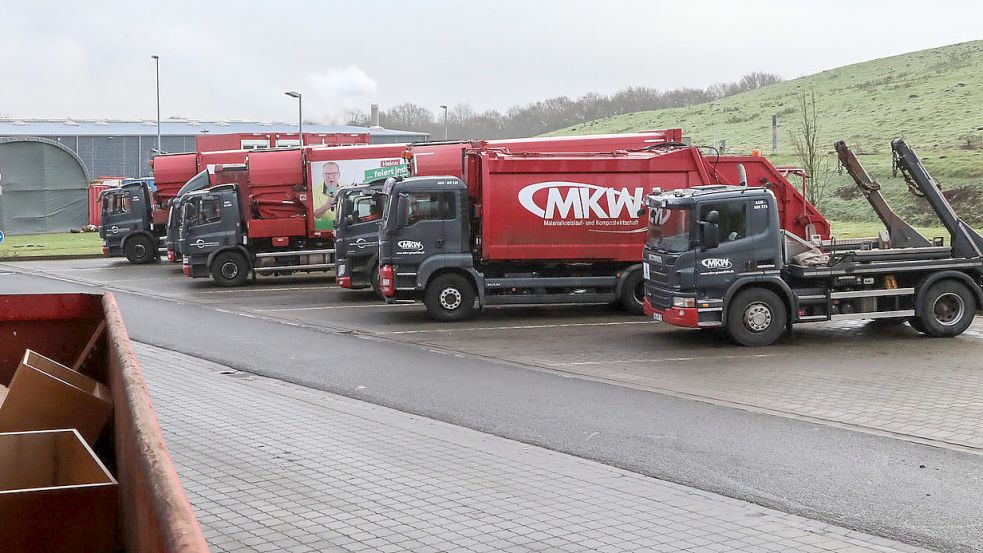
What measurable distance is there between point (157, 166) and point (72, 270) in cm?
439

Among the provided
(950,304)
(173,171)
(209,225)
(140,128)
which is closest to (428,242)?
(950,304)

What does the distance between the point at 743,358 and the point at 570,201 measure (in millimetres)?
5805

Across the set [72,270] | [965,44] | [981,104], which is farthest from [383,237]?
[965,44]

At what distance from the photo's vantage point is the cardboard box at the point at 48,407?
17.4 ft

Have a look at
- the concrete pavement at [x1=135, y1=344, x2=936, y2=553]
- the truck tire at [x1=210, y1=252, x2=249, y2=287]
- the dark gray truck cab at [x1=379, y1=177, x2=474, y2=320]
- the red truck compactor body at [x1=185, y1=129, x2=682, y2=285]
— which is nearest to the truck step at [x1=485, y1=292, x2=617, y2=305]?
the dark gray truck cab at [x1=379, y1=177, x2=474, y2=320]

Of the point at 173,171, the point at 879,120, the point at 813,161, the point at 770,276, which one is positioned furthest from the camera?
the point at 879,120

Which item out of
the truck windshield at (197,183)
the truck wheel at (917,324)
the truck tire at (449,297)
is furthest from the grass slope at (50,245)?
the truck wheel at (917,324)

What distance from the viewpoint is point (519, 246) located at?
1988cm

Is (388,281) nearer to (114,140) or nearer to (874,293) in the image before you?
(874,293)

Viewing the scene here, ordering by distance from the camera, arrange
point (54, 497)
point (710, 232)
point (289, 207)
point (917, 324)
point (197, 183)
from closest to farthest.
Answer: point (54, 497) → point (710, 232) → point (917, 324) → point (289, 207) → point (197, 183)

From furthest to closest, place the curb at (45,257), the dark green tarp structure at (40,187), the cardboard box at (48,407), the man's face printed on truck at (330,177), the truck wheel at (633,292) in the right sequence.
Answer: the dark green tarp structure at (40,187)
the curb at (45,257)
the man's face printed on truck at (330,177)
the truck wheel at (633,292)
the cardboard box at (48,407)

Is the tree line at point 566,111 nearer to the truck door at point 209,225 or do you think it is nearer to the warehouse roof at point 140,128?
the warehouse roof at point 140,128

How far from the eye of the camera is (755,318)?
16047 millimetres

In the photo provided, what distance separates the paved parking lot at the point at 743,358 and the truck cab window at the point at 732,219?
5.53 feet
